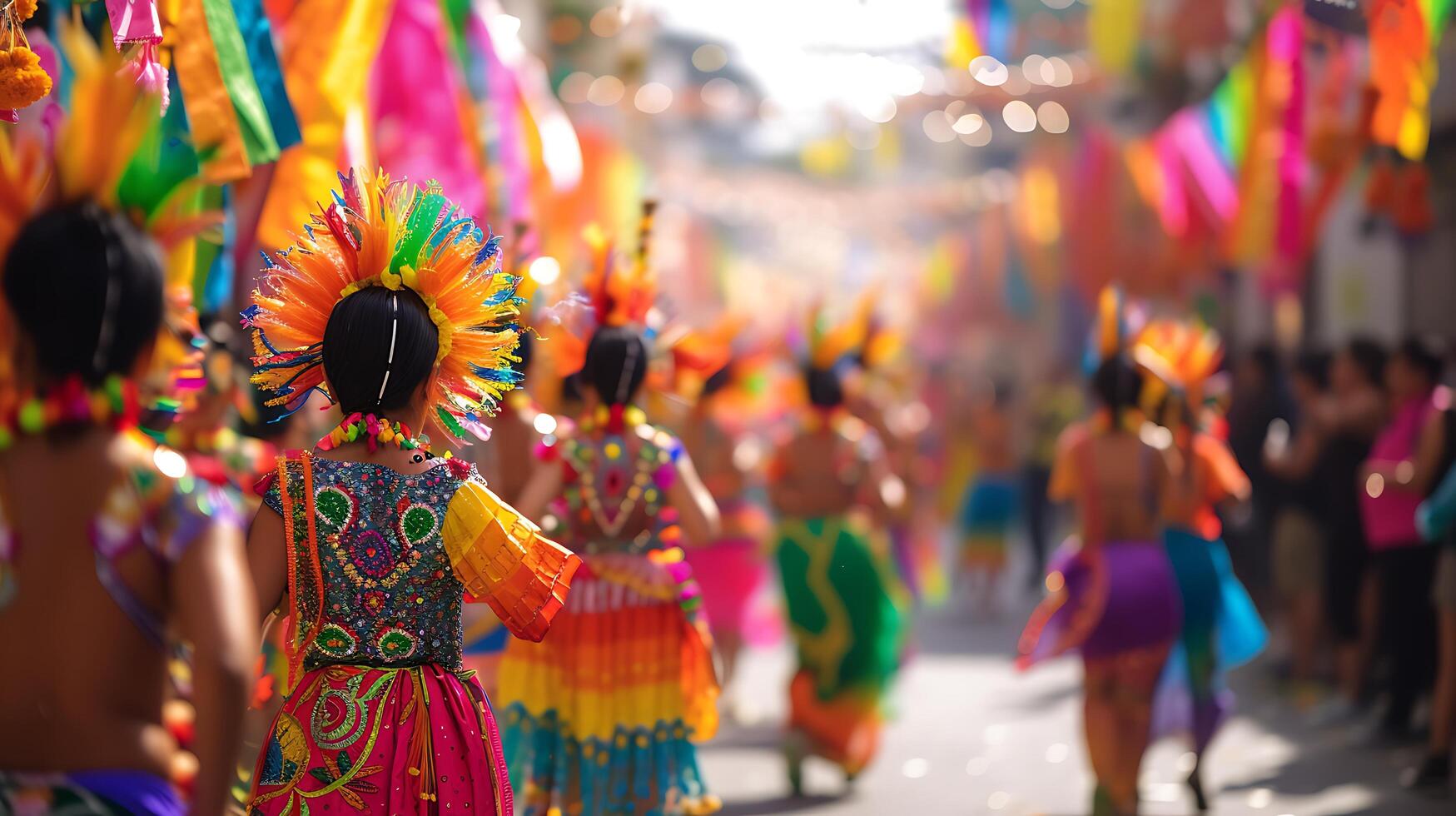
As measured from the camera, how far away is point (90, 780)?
3.04m

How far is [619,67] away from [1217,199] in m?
7.30

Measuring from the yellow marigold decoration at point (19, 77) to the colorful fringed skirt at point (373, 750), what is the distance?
1.48 m

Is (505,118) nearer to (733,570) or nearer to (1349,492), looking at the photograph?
(733,570)

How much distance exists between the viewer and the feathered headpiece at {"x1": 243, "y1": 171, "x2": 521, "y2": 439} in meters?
3.71

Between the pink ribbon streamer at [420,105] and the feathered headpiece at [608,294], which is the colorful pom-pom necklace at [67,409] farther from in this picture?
the pink ribbon streamer at [420,105]

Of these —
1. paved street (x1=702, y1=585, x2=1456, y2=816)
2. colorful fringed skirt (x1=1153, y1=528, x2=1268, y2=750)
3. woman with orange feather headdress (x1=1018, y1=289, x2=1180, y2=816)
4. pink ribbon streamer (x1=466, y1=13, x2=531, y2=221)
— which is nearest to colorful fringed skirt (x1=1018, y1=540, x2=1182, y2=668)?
woman with orange feather headdress (x1=1018, y1=289, x2=1180, y2=816)

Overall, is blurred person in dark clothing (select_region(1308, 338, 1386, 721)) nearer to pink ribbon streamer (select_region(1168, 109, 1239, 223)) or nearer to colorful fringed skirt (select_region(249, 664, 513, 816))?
pink ribbon streamer (select_region(1168, 109, 1239, 223))

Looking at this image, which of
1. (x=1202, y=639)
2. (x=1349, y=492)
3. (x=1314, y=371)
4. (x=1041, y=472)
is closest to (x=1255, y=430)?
(x=1314, y=371)

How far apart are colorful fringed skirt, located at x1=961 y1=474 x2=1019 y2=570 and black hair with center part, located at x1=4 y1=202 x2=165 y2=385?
14073mm

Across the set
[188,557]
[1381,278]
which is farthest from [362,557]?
[1381,278]

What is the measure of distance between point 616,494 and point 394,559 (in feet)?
8.31

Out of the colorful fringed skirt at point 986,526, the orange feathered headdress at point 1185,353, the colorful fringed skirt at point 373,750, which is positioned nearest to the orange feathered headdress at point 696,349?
the orange feathered headdress at point 1185,353

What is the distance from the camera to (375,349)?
11.9ft

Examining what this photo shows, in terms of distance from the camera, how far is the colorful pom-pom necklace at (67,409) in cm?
314
